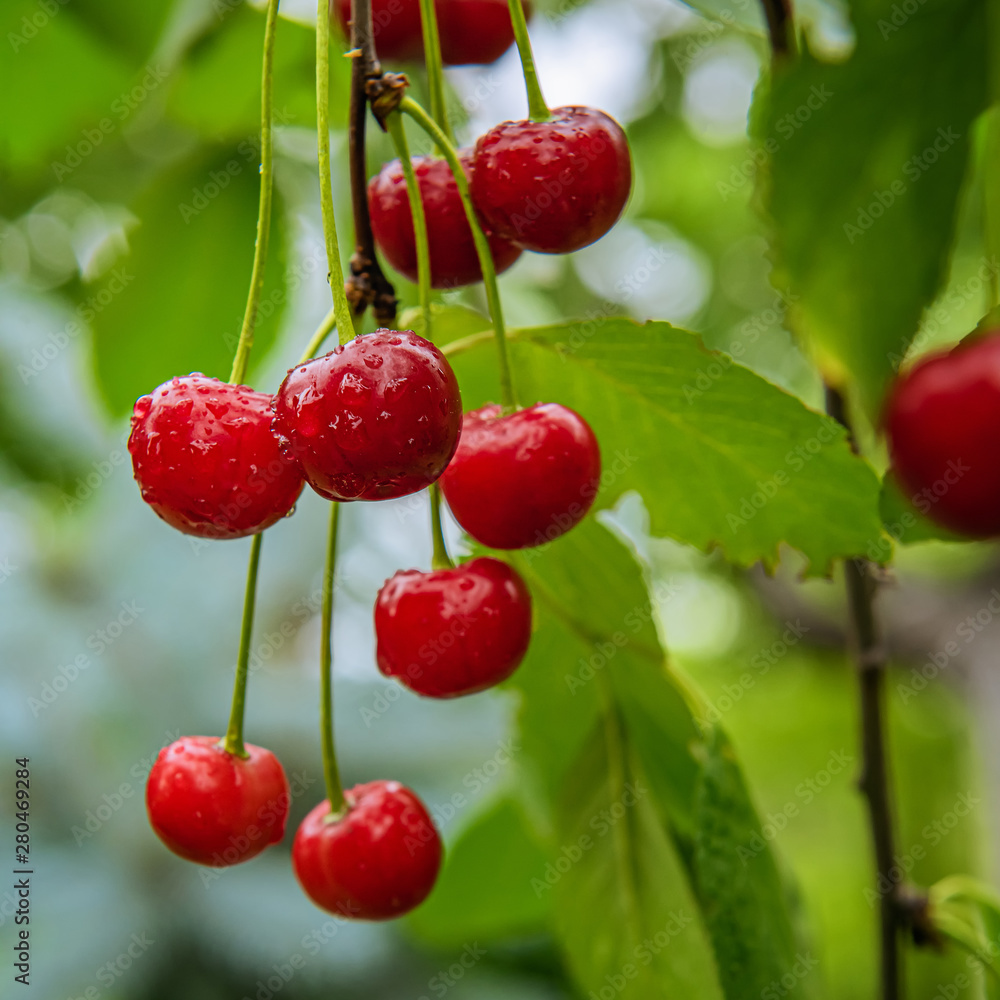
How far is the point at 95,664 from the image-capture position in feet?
7.66

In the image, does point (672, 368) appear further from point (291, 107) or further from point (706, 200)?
point (706, 200)

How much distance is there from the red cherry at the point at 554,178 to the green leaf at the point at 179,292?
19.2 inches

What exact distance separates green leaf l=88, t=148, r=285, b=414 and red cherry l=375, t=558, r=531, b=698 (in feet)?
1.67

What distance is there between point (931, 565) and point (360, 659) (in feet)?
15.5

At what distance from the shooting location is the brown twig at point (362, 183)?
64 centimetres

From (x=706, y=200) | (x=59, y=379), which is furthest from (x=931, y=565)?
(x=59, y=379)

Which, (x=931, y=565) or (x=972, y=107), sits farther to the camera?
(x=931, y=565)

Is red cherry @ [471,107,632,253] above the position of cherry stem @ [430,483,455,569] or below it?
above

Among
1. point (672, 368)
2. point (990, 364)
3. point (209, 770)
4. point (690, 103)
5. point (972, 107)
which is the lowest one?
point (209, 770)

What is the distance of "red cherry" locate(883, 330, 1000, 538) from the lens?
38cm
